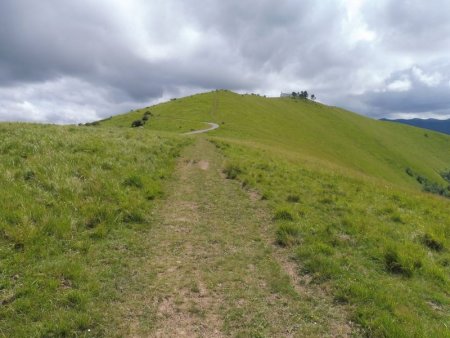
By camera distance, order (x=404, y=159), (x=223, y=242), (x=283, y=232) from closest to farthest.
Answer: (x=223, y=242), (x=283, y=232), (x=404, y=159)

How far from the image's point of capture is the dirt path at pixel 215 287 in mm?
6023

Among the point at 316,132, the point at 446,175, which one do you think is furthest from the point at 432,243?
the point at 446,175

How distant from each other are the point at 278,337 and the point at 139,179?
31.2ft

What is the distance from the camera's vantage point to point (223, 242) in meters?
9.37

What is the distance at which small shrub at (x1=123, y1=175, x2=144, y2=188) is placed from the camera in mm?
13375

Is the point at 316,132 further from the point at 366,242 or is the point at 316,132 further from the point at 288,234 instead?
the point at 288,234

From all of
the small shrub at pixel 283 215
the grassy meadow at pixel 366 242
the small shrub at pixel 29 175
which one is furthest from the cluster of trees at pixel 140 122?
the small shrub at pixel 283 215

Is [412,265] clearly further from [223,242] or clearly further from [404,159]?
[404,159]

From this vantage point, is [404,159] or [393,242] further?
[404,159]

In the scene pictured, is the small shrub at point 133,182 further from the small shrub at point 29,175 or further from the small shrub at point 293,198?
the small shrub at point 293,198

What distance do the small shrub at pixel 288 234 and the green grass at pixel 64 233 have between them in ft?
13.2

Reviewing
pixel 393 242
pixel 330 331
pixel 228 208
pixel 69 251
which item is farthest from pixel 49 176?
pixel 393 242

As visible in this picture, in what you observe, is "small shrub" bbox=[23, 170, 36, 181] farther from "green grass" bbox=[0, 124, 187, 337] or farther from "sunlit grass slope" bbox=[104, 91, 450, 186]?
"sunlit grass slope" bbox=[104, 91, 450, 186]

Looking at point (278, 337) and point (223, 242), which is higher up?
point (223, 242)
